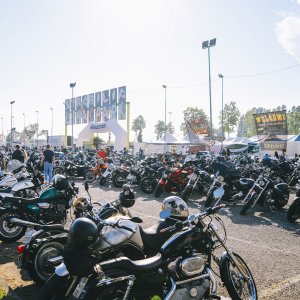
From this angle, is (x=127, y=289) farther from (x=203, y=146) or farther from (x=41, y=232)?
(x=203, y=146)

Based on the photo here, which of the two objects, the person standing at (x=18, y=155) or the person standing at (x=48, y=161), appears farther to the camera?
the person standing at (x=18, y=155)

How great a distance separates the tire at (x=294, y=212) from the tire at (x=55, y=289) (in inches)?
248

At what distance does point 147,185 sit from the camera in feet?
39.5

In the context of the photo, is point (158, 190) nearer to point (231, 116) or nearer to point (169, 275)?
point (169, 275)

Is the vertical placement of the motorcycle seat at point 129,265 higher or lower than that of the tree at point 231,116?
lower

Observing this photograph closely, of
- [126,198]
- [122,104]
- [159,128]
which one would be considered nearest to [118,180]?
[126,198]

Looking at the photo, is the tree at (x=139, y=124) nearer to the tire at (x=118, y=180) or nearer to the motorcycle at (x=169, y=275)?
the tire at (x=118, y=180)

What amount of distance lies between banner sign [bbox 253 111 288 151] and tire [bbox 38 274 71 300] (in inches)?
955

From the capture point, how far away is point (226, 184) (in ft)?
32.5

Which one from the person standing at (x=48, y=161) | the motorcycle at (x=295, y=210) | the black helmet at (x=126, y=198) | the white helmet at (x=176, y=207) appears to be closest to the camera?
the white helmet at (x=176, y=207)

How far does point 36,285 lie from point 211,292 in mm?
2280

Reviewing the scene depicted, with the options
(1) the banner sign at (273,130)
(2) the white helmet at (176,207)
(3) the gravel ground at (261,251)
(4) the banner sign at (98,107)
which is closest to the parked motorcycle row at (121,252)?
(2) the white helmet at (176,207)

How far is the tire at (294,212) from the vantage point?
752cm

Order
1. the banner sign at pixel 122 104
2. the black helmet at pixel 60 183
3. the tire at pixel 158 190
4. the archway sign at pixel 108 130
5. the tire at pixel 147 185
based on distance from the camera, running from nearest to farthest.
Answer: the black helmet at pixel 60 183
the tire at pixel 158 190
the tire at pixel 147 185
the archway sign at pixel 108 130
the banner sign at pixel 122 104
